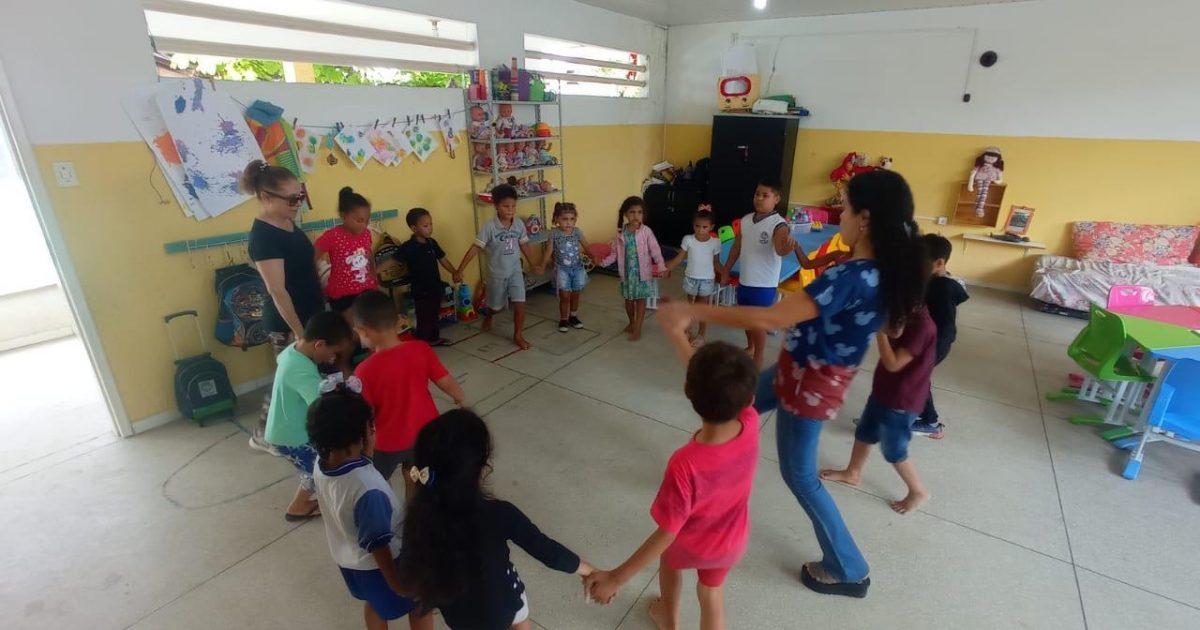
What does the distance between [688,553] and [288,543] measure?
1.89 metres

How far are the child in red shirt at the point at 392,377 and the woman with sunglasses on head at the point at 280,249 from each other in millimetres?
842

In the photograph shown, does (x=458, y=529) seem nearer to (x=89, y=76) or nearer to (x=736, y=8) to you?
(x=89, y=76)

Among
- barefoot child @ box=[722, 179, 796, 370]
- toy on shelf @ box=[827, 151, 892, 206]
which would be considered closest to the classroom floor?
barefoot child @ box=[722, 179, 796, 370]

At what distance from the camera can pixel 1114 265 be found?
5.16 metres

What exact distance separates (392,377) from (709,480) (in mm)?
1237

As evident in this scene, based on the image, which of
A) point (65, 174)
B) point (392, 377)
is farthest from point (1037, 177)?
point (65, 174)

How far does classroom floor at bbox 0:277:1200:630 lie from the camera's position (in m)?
2.08

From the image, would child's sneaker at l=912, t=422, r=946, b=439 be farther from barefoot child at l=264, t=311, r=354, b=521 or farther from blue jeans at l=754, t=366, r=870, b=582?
barefoot child at l=264, t=311, r=354, b=521

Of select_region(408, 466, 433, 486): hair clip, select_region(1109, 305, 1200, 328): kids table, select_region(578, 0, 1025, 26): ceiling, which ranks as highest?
select_region(578, 0, 1025, 26): ceiling

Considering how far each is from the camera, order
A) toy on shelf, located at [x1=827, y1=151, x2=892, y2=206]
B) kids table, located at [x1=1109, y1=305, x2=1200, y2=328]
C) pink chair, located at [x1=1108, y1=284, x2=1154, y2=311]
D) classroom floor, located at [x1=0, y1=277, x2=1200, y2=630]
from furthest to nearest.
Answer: toy on shelf, located at [x1=827, y1=151, x2=892, y2=206] → pink chair, located at [x1=1108, y1=284, x2=1154, y2=311] → kids table, located at [x1=1109, y1=305, x2=1200, y2=328] → classroom floor, located at [x1=0, y1=277, x2=1200, y2=630]

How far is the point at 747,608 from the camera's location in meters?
2.08

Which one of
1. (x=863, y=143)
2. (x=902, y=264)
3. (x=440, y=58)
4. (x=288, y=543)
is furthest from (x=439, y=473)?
(x=863, y=143)

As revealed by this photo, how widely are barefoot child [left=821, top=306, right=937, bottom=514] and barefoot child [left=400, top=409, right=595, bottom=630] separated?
Result: 1569 millimetres

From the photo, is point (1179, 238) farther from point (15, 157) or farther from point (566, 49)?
point (15, 157)
